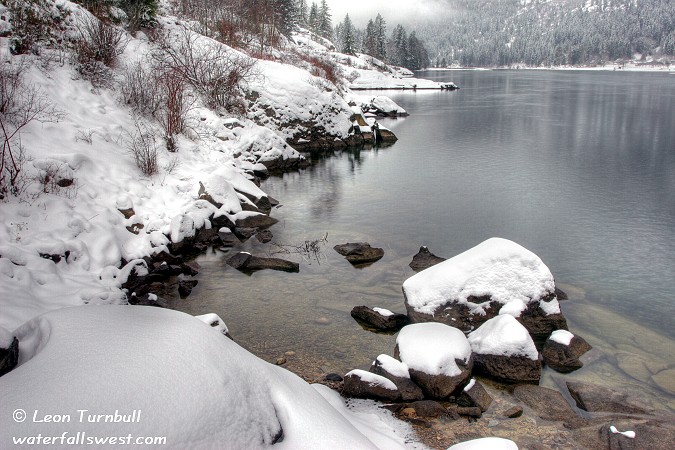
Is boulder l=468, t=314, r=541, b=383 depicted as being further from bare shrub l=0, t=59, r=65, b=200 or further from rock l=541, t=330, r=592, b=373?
bare shrub l=0, t=59, r=65, b=200

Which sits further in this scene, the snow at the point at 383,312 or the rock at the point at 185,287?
the rock at the point at 185,287

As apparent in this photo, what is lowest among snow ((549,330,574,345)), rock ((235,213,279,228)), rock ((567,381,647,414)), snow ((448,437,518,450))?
rock ((567,381,647,414))

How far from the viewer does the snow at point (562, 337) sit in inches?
289

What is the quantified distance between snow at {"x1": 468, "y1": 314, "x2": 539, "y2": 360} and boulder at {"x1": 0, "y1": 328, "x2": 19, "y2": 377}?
5.68 m

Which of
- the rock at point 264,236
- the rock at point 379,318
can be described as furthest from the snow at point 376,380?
the rock at point 264,236

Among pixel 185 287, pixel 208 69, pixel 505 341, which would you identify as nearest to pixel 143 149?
pixel 185 287

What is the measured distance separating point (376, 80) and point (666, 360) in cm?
6747

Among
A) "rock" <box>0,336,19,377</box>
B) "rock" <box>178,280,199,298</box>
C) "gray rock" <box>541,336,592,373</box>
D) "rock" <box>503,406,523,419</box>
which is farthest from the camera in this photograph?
"rock" <box>178,280,199,298</box>

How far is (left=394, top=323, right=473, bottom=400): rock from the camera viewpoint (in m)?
6.18

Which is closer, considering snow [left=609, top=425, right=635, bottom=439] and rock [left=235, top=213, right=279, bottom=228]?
snow [left=609, top=425, right=635, bottom=439]

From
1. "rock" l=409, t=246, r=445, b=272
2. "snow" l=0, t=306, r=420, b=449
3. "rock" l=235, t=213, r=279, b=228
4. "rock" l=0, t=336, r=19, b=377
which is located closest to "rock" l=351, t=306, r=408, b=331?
"rock" l=409, t=246, r=445, b=272

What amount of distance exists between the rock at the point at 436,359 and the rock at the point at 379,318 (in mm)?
1199

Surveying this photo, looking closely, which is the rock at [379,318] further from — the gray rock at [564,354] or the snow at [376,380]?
the gray rock at [564,354]

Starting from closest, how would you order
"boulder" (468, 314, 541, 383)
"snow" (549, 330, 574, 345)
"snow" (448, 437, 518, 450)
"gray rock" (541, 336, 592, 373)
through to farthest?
1. "snow" (448, 437, 518, 450)
2. "boulder" (468, 314, 541, 383)
3. "gray rock" (541, 336, 592, 373)
4. "snow" (549, 330, 574, 345)
